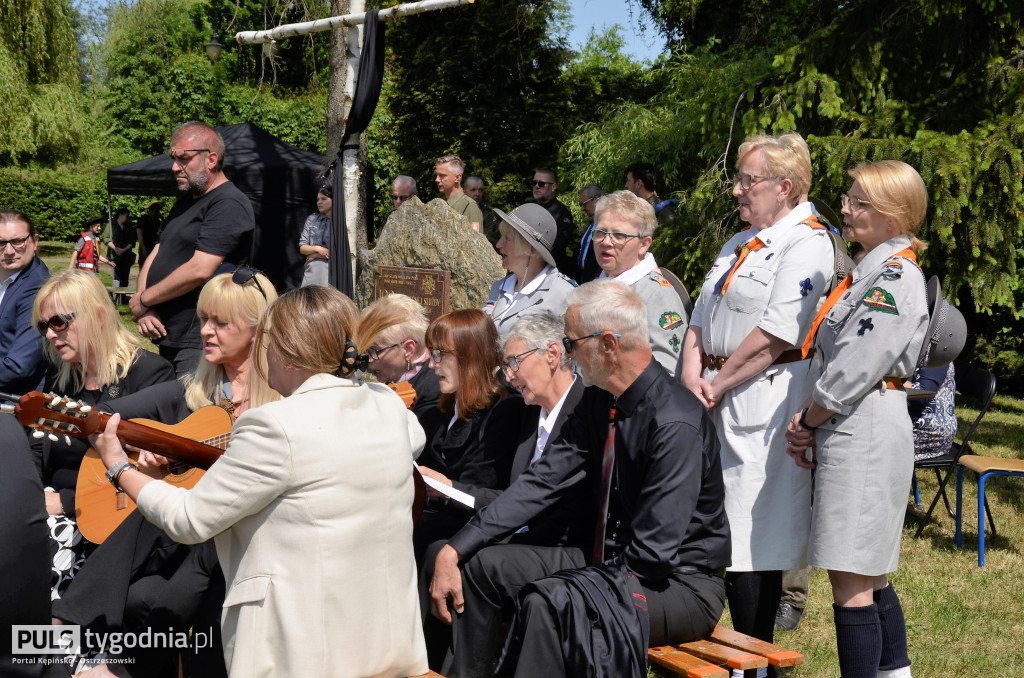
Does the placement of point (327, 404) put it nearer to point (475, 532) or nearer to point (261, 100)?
point (475, 532)

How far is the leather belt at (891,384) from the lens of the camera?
3146mm

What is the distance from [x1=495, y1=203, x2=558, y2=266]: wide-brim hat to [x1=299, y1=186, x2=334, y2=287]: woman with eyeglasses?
409 centimetres

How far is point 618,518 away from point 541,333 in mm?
828

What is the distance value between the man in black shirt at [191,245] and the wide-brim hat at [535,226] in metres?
1.42

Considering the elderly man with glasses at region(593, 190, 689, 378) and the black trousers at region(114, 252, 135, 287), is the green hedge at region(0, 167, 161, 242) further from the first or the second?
the elderly man with glasses at region(593, 190, 689, 378)

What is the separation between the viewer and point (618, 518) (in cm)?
311

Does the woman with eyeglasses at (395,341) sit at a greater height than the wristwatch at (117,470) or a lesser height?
greater

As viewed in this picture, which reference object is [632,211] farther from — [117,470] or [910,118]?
[910,118]

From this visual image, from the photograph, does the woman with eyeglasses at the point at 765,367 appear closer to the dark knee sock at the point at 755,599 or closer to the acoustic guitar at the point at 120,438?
the dark knee sock at the point at 755,599

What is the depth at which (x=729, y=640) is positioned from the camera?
118 inches

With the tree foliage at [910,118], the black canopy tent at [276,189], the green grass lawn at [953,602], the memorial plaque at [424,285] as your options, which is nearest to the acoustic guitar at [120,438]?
the green grass lawn at [953,602]

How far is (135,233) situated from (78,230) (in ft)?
39.1

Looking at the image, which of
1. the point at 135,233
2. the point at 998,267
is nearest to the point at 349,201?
the point at 998,267

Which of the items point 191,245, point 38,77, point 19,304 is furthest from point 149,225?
point 191,245
